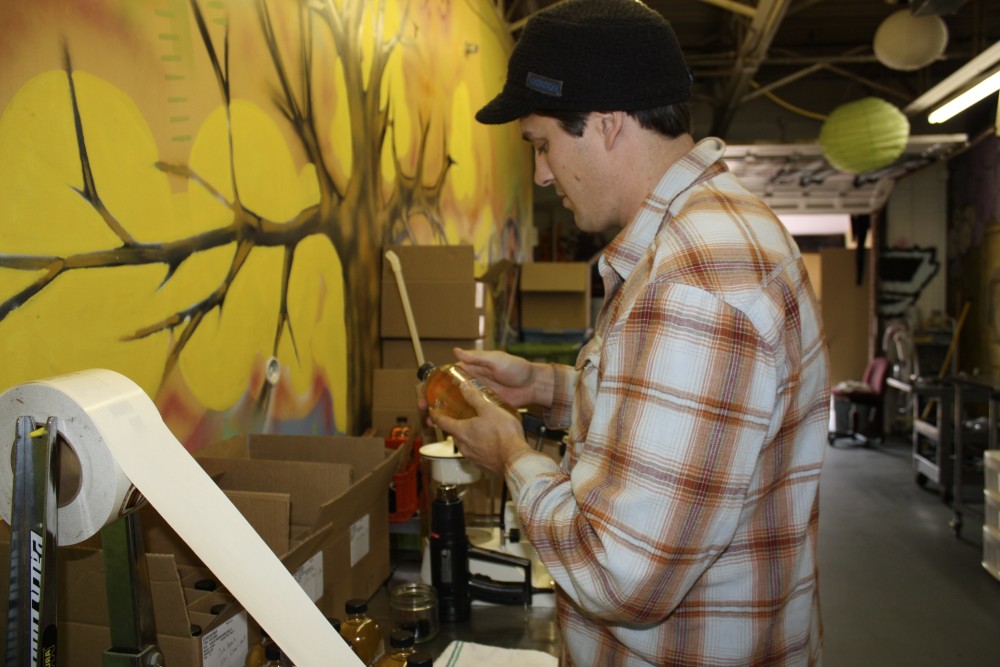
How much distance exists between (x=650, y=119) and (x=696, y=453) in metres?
0.53

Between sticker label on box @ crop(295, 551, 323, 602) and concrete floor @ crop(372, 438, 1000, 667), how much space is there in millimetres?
410

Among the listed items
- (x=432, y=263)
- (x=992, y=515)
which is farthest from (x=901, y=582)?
(x=432, y=263)

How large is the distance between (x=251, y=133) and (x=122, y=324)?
72cm

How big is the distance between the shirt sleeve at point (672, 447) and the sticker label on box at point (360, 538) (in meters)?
0.95

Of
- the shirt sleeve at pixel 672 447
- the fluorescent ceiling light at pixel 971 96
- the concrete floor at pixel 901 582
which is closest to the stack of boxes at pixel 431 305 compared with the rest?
the concrete floor at pixel 901 582

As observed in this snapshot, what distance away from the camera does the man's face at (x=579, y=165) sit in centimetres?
121

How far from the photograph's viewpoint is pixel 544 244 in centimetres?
953

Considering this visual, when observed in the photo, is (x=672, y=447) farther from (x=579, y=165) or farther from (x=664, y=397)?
(x=579, y=165)

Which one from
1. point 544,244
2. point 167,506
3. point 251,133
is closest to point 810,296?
point 167,506

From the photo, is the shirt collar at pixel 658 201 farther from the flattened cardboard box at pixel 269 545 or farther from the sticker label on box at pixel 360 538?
the sticker label on box at pixel 360 538

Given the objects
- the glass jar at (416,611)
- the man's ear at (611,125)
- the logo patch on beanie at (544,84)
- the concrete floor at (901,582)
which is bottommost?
the concrete floor at (901,582)

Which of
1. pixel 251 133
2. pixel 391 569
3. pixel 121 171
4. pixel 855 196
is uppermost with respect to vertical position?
pixel 855 196

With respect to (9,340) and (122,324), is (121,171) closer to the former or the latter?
(122,324)

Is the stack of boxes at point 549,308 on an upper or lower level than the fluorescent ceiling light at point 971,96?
lower
